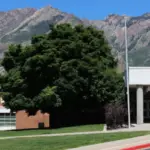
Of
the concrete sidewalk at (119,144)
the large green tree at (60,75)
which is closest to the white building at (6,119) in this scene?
the large green tree at (60,75)

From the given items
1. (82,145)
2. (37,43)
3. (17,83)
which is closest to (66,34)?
(37,43)

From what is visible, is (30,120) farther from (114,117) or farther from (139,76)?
(114,117)

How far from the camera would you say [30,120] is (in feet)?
180

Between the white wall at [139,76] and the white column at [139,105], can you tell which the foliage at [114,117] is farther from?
the white wall at [139,76]

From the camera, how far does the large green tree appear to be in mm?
37406

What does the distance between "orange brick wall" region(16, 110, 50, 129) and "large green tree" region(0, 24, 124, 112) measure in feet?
37.1

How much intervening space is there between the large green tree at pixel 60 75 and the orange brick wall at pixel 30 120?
11.3m

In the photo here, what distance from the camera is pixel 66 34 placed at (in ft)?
133

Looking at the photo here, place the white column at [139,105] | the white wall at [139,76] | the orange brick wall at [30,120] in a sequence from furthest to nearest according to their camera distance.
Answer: the orange brick wall at [30,120] → the white wall at [139,76] → the white column at [139,105]

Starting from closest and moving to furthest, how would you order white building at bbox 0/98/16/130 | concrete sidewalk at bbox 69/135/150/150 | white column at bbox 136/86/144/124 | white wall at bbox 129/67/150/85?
concrete sidewalk at bbox 69/135/150/150 < white column at bbox 136/86/144/124 < white wall at bbox 129/67/150/85 < white building at bbox 0/98/16/130

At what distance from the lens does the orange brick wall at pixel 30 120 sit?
172 feet

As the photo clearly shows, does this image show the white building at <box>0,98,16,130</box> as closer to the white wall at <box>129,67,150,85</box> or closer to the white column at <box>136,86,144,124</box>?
the white column at <box>136,86,144,124</box>

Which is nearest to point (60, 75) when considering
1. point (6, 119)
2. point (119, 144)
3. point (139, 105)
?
point (139, 105)

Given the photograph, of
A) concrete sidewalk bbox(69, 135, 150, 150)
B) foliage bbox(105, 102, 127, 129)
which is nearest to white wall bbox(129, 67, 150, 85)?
foliage bbox(105, 102, 127, 129)
